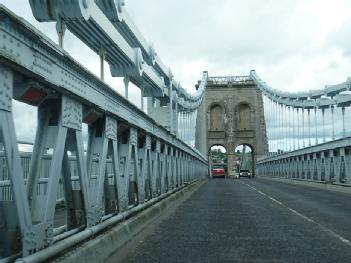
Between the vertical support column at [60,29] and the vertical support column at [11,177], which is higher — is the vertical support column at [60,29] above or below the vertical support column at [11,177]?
above

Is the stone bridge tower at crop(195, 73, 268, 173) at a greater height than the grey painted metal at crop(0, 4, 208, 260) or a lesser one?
greater

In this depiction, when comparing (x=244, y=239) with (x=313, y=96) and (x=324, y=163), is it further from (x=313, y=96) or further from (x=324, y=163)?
(x=313, y=96)

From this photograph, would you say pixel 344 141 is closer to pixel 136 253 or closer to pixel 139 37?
pixel 139 37

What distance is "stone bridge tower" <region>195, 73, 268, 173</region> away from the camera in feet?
321

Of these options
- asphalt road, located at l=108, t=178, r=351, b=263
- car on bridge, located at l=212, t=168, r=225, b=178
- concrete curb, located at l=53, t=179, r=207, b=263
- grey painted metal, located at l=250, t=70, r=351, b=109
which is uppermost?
grey painted metal, located at l=250, t=70, r=351, b=109

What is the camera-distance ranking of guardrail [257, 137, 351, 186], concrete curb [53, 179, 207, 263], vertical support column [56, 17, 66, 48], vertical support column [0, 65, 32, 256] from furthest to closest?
guardrail [257, 137, 351, 186] < vertical support column [56, 17, 66, 48] < concrete curb [53, 179, 207, 263] < vertical support column [0, 65, 32, 256]

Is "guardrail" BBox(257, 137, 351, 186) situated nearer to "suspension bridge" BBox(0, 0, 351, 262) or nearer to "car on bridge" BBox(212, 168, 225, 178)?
"suspension bridge" BBox(0, 0, 351, 262)

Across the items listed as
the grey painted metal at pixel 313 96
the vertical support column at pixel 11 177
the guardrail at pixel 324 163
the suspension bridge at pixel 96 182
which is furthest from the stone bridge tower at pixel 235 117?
the vertical support column at pixel 11 177

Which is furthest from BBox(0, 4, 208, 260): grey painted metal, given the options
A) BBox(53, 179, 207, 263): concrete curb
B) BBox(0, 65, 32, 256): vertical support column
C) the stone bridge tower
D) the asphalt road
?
the stone bridge tower

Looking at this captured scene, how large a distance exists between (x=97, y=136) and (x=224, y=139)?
91.1 metres

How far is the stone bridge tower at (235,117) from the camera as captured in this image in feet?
321

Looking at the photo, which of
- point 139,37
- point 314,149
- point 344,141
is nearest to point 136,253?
point 139,37

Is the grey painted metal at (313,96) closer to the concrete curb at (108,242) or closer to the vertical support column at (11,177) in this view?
the concrete curb at (108,242)

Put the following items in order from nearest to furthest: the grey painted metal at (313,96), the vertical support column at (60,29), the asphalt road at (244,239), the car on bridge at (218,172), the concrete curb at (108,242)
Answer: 1. the concrete curb at (108,242)
2. the vertical support column at (60,29)
3. the asphalt road at (244,239)
4. the grey painted metal at (313,96)
5. the car on bridge at (218,172)
